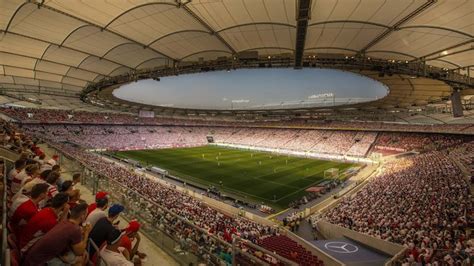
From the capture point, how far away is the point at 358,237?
15422 millimetres

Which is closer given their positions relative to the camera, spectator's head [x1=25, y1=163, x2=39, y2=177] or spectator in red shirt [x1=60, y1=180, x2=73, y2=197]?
spectator in red shirt [x1=60, y1=180, x2=73, y2=197]

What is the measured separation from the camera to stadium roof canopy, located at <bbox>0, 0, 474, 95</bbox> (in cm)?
1002

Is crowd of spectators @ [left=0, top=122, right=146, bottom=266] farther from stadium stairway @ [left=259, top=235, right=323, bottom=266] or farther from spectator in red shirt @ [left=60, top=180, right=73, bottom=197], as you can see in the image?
stadium stairway @ [left=259, top=235, right=323, bottom=266]

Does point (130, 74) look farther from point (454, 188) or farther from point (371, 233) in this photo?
point (454, 188)

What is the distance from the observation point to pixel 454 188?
16.8m

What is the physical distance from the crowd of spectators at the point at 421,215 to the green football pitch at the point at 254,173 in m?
8.05

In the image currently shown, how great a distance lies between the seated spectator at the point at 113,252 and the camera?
11.3 feet

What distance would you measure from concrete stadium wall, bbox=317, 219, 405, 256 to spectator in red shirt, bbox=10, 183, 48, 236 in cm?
1427

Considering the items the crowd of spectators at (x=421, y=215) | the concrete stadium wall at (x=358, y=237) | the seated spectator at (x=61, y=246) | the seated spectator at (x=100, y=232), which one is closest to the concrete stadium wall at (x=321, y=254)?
the crowd of spectators at (x=421, y=215)

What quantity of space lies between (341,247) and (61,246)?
50.6 feet

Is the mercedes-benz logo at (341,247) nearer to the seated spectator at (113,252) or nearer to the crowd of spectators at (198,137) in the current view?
the seated spectator at (113,252)

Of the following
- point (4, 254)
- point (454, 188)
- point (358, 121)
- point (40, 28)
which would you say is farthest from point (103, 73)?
point (358, 121)

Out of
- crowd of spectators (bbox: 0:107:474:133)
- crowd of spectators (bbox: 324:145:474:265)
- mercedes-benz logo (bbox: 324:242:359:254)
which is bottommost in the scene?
mercedes-benz logo (bbox: 324:242:359:254)

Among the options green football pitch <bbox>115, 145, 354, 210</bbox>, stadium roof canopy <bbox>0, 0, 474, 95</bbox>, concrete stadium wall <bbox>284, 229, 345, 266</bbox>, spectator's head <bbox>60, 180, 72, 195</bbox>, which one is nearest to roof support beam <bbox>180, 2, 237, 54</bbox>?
stadium roof canopy <bbox>0, 0, 474, 95</bbox>
